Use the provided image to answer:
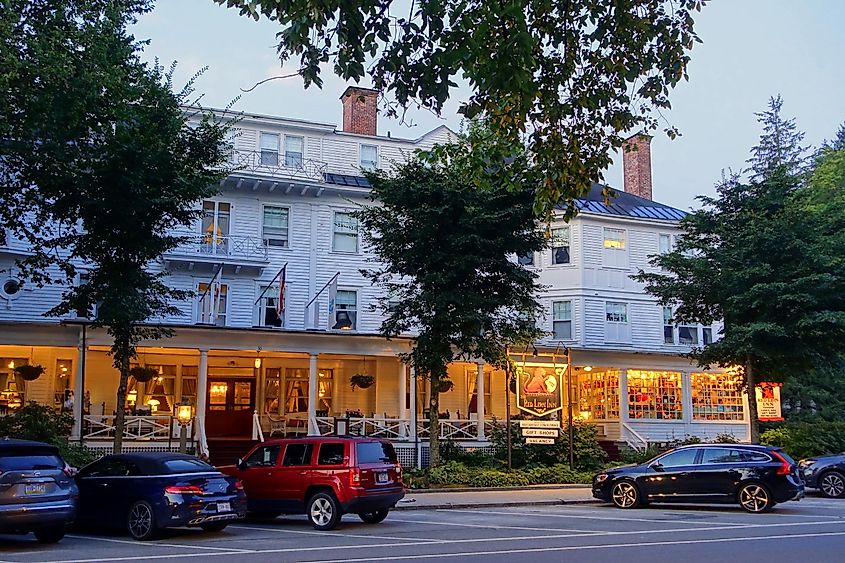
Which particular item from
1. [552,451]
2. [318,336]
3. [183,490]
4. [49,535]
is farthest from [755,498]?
[49,535]

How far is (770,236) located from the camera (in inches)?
1050

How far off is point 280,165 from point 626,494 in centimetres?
1872

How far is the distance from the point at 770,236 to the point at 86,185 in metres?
20.0

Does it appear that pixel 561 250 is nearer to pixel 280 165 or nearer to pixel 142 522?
pixel 280 165

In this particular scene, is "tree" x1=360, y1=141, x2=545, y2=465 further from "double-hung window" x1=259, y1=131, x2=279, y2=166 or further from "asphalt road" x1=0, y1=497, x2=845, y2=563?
"double-hung window" x1=259, y1=131, x2=279, y2=166

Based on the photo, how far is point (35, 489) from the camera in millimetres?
12844

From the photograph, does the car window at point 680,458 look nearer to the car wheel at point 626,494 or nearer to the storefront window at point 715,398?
the car wheel at point 626,494

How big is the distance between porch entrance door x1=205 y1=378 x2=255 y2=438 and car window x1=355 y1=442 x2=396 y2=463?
15.5m

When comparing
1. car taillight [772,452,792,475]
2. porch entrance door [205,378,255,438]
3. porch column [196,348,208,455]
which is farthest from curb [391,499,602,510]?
porch entrance door [205,378,255,438]

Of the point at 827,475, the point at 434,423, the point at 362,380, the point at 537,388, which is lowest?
the point at 827,475

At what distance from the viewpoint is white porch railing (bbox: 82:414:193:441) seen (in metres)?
25.4

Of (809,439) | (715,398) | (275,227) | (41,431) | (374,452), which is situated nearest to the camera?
(374,452)

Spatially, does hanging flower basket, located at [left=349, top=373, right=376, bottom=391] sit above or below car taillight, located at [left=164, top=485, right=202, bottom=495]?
above

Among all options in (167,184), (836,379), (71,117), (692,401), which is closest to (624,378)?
(692,401)
